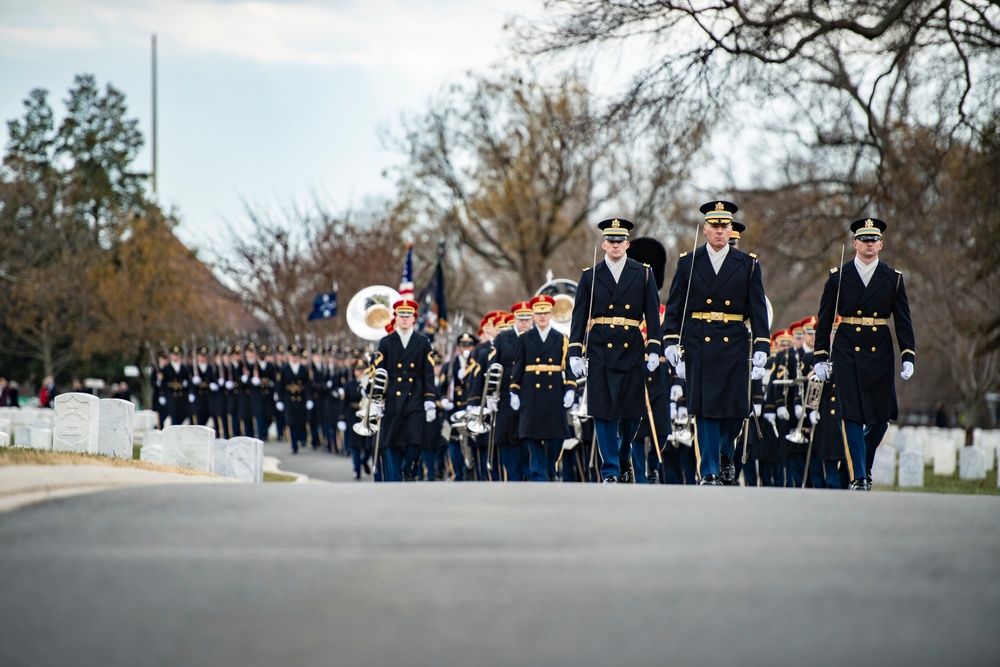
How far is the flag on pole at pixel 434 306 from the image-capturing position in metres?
25.9

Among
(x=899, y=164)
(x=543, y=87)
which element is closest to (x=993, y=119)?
(x=899, y=164)

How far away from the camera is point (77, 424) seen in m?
12.3

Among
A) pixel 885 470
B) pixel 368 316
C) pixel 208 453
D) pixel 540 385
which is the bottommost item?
pixel 885 470

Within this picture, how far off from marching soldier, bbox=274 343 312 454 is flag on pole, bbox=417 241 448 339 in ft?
10.1

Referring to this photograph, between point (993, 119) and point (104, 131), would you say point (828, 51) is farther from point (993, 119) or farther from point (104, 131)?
point (104, 131)

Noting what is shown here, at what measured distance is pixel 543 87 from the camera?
1452 inches

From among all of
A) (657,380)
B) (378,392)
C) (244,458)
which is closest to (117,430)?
(244,458)

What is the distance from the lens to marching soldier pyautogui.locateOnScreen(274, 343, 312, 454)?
28359 millimetres

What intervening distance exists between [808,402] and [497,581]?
32.4ft

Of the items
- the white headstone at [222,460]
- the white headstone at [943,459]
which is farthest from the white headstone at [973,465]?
the white headstone at [222,460]

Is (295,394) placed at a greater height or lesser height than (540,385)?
greater

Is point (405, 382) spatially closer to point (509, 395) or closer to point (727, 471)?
point (509, 395)

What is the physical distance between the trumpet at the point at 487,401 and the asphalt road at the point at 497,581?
8139mm

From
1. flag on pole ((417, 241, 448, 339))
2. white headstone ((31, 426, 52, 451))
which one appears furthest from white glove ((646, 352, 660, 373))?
flag on pole ((417, 241, 448, 339))
